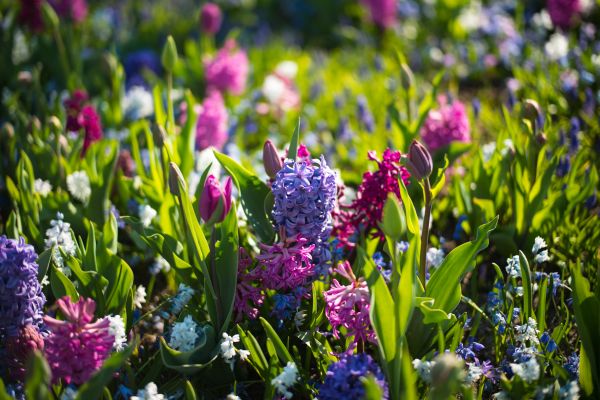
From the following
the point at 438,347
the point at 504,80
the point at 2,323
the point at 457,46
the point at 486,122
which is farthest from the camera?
the point at 457,46

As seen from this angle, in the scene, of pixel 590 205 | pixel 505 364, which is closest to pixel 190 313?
pixel 505 364

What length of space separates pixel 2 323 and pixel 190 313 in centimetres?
51

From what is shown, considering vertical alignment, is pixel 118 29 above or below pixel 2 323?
above

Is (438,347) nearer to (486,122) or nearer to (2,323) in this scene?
(2,323)

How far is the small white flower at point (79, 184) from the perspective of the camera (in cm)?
238

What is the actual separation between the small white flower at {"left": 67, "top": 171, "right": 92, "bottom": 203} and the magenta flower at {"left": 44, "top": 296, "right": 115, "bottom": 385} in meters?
1.01

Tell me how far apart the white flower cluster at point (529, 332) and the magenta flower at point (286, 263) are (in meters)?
0.58

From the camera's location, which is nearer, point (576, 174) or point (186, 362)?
point (186, 362)

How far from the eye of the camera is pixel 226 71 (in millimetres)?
3551

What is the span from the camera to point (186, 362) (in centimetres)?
161

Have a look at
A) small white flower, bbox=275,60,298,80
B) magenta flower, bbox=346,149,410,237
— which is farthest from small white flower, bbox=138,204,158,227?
small white flower, bbox=275,60,298,80

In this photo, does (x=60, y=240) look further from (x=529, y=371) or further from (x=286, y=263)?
(x=529, y=371)

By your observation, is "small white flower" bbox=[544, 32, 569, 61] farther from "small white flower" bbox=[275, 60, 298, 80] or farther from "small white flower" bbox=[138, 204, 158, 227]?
"small white flower" bbox=[138, 204, 158, 227]

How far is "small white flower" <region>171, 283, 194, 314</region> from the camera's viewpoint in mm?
1869
